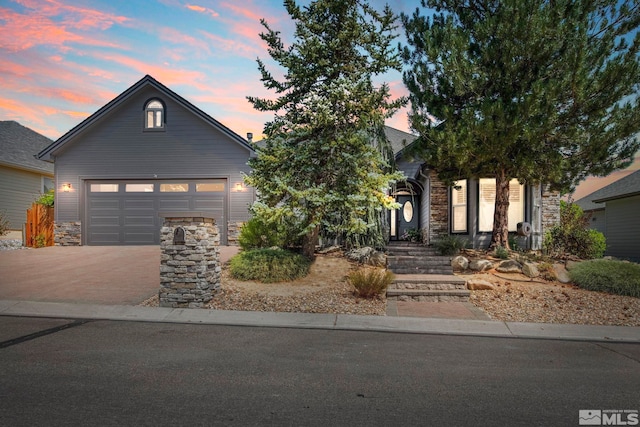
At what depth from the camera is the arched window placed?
57.9ft

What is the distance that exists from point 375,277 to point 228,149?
1054cm

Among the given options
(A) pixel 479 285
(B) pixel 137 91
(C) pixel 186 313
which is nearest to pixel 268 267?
(C) pixel 186 313

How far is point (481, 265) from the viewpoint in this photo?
449 inches

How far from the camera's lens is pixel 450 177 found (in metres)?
13.1

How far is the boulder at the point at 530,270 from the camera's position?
35.2 ft

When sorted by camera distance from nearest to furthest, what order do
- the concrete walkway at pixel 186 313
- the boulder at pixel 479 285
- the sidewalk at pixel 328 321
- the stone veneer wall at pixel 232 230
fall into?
the sidewalk at pixel 328 321 < the concrete walkway at pixel 186 313 < the boulder at pixel 479 285 < the stone veneer wall at pixel 232 230

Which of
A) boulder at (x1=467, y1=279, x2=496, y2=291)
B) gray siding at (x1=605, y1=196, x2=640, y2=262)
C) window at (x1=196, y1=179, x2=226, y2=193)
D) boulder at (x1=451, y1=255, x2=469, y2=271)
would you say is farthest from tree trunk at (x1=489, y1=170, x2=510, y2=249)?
gray siding at (x1=605, y1=196, x2=640, y2=262)

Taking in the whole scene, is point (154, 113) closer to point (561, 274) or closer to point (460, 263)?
point (460, 263)

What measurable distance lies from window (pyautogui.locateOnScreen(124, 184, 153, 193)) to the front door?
10.3 m

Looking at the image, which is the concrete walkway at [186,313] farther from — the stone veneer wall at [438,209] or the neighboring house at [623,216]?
the neighboring house at [623,216]

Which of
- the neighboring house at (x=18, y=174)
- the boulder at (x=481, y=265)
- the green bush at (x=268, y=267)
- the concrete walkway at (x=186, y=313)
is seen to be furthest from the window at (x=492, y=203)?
the neighboring house at (x=18, y=174)

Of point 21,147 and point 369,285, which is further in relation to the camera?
point 21,147

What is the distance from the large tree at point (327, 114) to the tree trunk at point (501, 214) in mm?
4295

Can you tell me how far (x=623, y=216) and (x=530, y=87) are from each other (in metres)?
16.0
